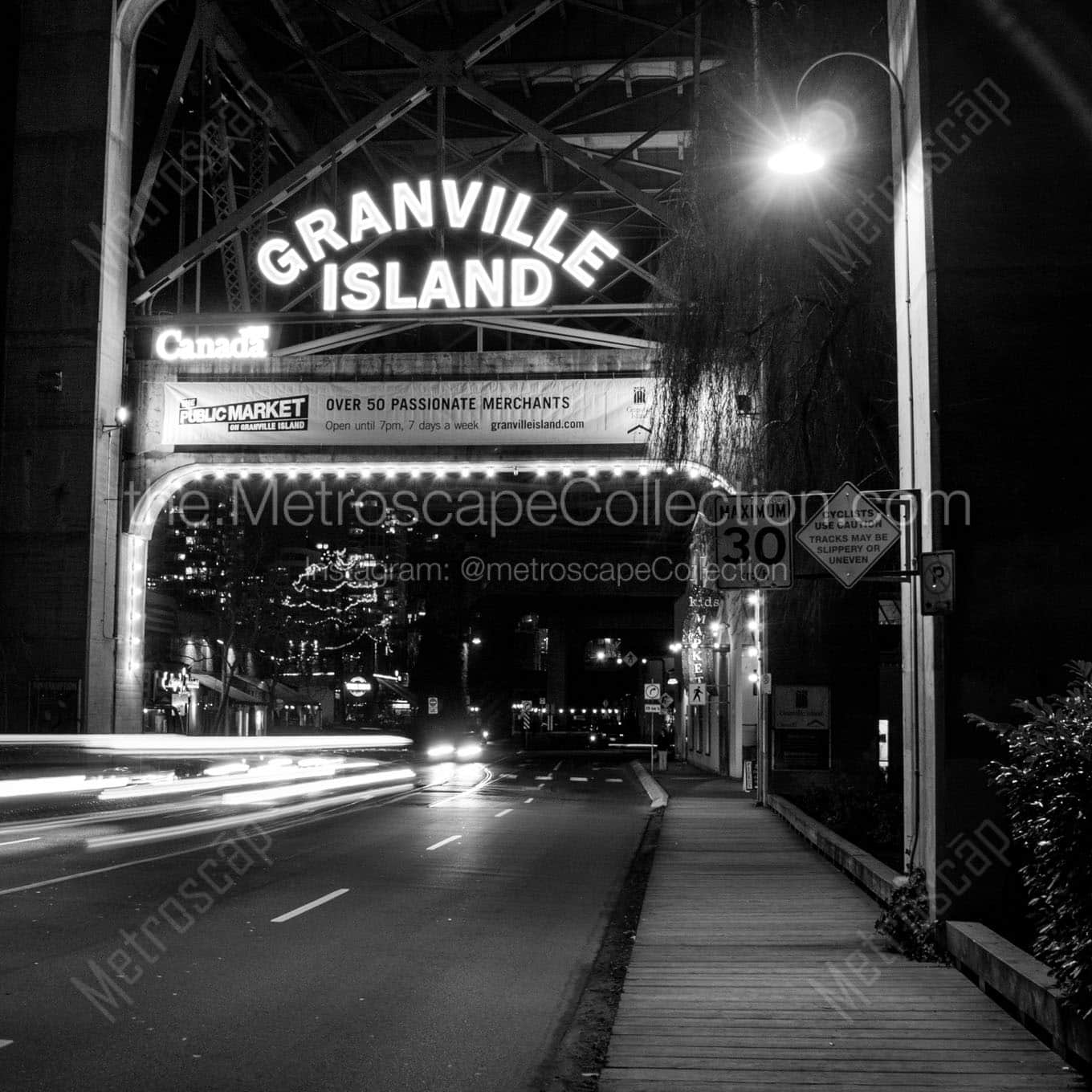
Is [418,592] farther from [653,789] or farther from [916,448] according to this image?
[916,448]

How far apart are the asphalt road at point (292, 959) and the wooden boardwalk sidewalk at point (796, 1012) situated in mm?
613

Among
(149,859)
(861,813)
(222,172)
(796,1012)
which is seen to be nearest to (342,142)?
(222,172)

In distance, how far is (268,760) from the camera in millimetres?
31047

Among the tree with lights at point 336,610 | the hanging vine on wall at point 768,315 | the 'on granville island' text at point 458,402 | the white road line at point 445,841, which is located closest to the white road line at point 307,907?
the white road line at point 445,841

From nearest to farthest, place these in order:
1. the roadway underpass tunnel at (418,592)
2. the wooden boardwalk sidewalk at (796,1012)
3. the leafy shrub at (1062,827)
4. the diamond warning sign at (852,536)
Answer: the leafy shrub at (1062,827)
the wooden boardwalk sidewalk at (796,1012)
the diamond warning sign at (852,536)
the roadway underpass tunnel at (418,592)

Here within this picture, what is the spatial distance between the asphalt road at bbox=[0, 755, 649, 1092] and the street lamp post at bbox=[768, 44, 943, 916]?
2912 mm

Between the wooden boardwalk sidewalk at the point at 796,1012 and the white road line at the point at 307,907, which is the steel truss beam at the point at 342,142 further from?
the wooden boardwalk sidewalk at the point at 796,1012

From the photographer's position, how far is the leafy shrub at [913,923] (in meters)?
9.63

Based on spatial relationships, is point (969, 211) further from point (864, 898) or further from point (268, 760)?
point (268, 760)

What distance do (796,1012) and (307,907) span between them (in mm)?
6132

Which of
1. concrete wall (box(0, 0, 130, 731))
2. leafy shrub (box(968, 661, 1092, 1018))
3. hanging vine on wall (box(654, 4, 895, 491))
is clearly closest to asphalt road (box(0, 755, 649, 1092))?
leafy shrub (box(968, 661, 1092, 1018))

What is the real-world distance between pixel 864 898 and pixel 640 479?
2123 centimetres

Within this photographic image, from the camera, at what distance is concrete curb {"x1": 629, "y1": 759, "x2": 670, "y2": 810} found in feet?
96.8

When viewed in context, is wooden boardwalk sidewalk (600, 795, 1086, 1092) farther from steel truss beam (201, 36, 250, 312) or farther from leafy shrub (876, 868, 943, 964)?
steel truss beam (201, 36, 250, 312)
